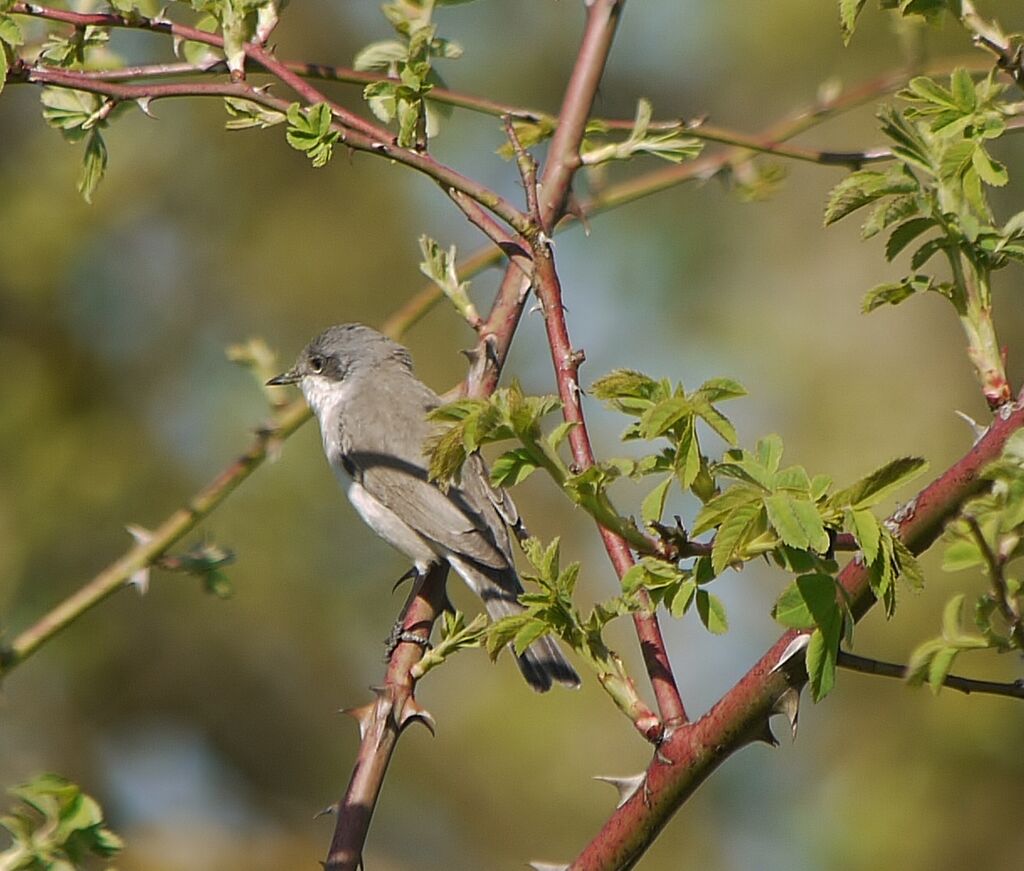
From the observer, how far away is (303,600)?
8.84 metres

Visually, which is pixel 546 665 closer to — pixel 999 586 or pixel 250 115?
pixel 250 115

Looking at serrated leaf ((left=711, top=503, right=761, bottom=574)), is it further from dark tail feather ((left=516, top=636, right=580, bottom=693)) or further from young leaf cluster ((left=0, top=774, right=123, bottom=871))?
dark tail feather ((left=516, top=636, right=580, bottom=693))

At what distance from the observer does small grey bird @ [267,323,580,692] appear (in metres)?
4.73

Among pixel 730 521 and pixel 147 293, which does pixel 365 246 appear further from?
pixel 730 521

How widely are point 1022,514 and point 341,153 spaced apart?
28.8ft

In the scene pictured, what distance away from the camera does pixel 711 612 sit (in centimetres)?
188

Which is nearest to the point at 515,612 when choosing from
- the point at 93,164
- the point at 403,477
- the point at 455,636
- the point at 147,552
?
the point at 147,552

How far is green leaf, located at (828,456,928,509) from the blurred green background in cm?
618

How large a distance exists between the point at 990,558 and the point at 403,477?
3.69 m

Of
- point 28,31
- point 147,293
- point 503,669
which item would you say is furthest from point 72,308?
point 28,31

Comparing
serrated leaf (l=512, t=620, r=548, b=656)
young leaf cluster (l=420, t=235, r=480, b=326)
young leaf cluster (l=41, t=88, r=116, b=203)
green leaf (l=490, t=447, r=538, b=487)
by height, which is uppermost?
young leaf cluster (l=41, t=88, r=116, b=203)

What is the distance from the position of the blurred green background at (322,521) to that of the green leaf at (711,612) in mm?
6054

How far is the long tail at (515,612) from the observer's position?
4.20m

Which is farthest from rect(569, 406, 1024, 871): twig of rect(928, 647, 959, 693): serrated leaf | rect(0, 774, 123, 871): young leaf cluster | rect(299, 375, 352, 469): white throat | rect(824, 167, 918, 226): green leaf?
rect(299, 375, 352, 469): white throat
